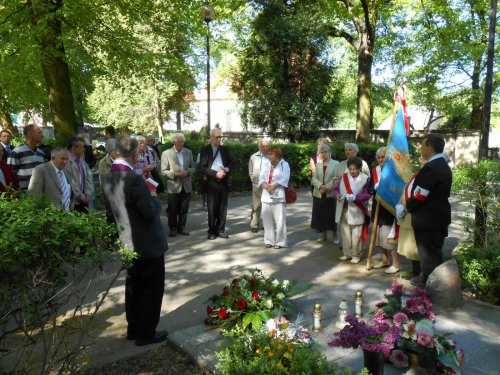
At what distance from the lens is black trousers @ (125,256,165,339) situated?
169 inches

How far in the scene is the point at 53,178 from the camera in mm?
5875

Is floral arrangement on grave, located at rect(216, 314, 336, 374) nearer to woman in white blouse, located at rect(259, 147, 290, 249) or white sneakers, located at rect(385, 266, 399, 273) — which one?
white sneakers, located at rect(385, 266, 399, 273)

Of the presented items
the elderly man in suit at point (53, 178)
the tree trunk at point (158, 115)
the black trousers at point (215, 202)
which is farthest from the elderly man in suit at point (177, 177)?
the tree trunk at point (158, 115)

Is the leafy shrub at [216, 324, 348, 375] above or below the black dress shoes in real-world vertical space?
above

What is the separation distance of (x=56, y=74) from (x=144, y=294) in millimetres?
8974

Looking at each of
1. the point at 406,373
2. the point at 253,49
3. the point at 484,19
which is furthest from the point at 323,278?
the point at 484,19

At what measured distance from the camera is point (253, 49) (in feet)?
64.1

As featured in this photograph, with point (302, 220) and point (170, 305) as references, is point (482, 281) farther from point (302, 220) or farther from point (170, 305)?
point (302, 220)

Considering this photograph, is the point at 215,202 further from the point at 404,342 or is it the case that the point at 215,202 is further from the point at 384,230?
the point at 404,342

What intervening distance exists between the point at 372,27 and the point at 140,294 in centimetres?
1792

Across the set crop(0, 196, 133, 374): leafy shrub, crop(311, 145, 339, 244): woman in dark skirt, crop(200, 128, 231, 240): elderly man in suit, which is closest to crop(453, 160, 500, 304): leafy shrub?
crop(311, 145, 339, 244): woman in dark skirt

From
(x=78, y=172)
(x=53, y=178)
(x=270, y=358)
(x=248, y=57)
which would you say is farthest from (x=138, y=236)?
(x=248, y=57)

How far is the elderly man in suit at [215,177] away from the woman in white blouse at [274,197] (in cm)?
91

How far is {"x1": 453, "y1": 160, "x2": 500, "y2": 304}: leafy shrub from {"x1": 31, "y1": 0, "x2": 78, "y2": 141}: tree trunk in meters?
9.00
